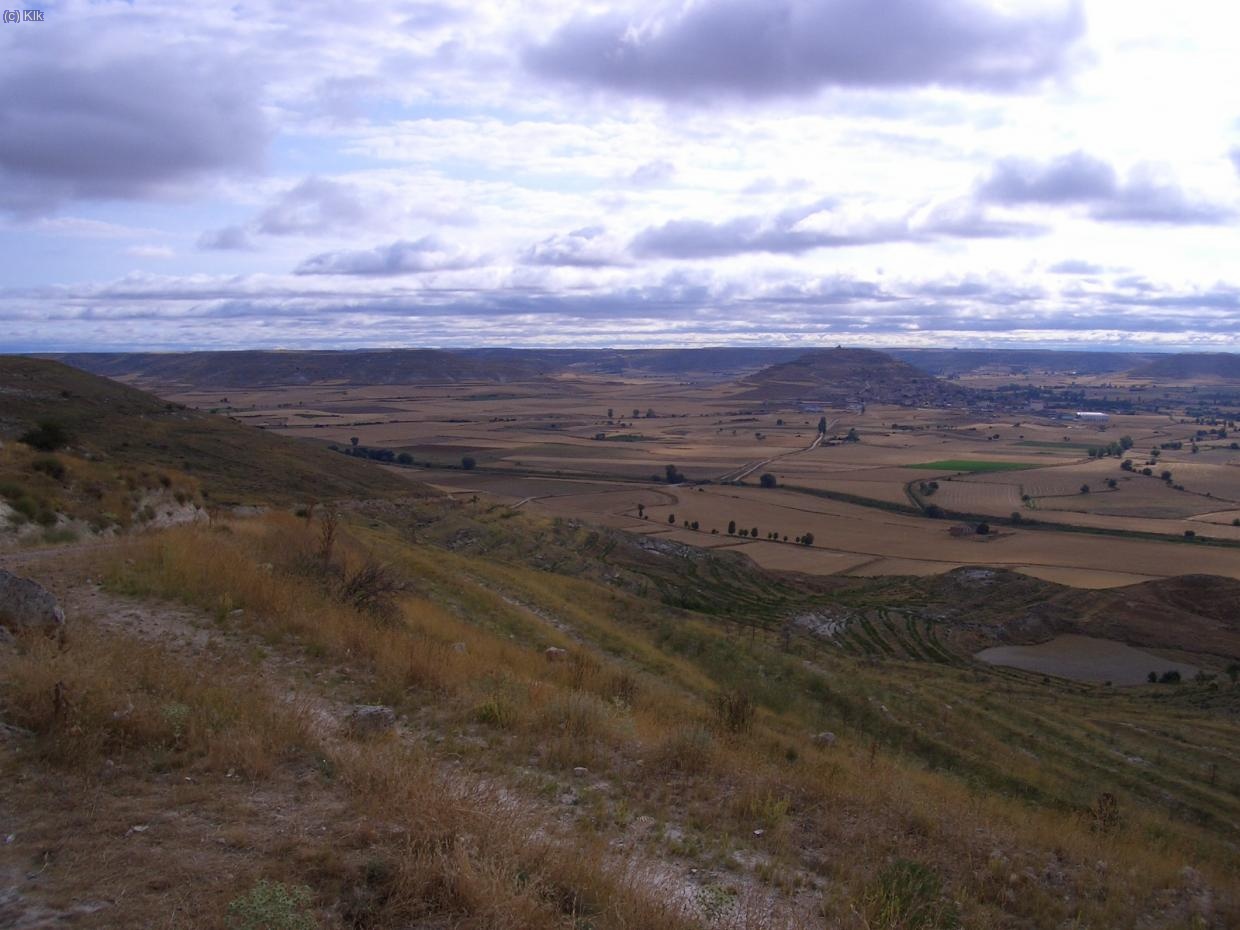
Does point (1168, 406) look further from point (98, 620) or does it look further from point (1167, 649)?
point (98, 620)

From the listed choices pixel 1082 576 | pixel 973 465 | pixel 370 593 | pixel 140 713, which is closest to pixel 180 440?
pixel 370 593

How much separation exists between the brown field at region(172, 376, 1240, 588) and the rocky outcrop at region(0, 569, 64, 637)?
4372 cm

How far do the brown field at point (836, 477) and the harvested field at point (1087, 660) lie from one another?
1096cm

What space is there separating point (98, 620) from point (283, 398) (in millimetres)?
174653

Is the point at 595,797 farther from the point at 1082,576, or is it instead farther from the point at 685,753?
the point at 1082,576

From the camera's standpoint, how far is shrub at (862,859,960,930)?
17.0 feet

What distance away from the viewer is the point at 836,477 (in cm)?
8838

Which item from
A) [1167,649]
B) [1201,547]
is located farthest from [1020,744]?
[1201,547]

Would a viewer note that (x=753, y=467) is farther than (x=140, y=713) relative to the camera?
Yes

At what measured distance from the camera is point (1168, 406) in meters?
188

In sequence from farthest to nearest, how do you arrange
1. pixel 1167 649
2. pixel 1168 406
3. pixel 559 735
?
1. pixel 1168 406
2. pixel 1167 649
3. pixel 559 735

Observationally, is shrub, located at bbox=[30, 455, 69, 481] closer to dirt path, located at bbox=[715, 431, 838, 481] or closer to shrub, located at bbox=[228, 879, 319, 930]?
shrub, located at bbox=[228, 879, 319, 930]

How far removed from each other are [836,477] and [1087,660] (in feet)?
177

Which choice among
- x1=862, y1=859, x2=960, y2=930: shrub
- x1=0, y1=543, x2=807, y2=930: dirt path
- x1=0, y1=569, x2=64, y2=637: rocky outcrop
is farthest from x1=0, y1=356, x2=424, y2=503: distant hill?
x1=862, y1=859, x2=960, y2=930: shrub
